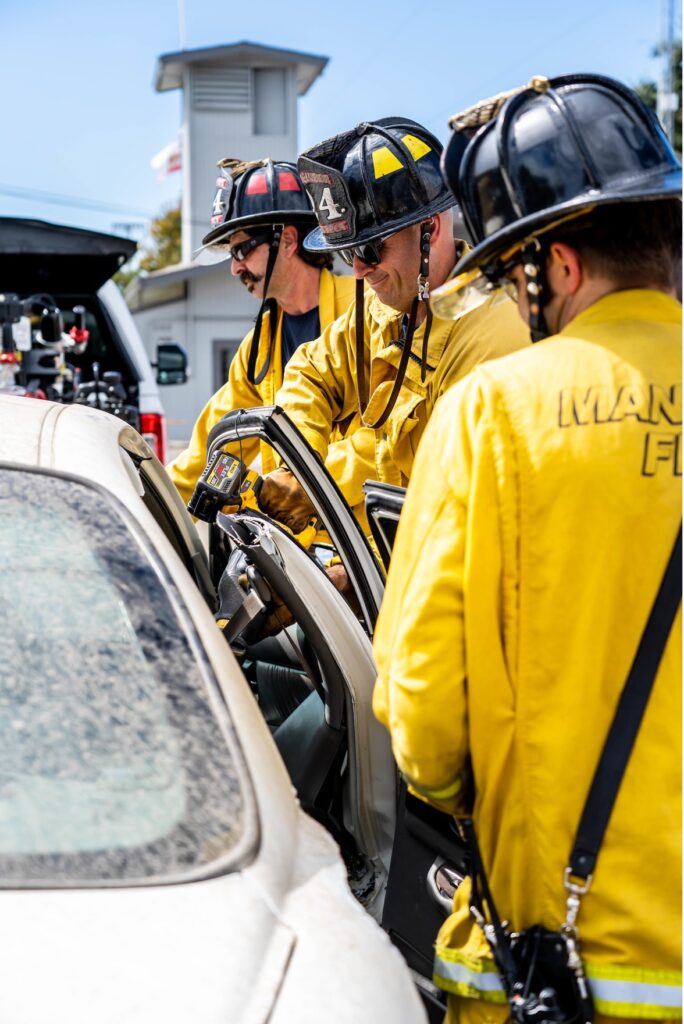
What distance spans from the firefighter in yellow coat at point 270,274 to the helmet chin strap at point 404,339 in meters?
1.04

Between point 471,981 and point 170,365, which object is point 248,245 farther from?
point 170,365

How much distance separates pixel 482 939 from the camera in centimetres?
158

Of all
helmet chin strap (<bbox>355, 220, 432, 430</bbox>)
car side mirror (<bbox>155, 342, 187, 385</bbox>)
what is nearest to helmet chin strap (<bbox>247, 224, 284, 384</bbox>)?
helmet chin strap (<bbox>355, 220, 432, 430</bbox>)

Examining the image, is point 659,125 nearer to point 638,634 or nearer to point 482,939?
point 638,634

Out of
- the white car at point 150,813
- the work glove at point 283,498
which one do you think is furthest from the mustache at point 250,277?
the white car at point 150,813

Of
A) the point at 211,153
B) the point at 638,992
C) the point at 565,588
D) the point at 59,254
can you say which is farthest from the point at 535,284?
the point at 211,153

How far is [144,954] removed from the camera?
1238 mm

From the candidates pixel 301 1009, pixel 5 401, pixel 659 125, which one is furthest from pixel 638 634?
pixel 5 401

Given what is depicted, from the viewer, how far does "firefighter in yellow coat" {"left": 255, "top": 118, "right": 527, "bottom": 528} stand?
2771mm

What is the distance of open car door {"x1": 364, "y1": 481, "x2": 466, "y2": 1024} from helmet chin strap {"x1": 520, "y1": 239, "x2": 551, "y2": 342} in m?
0.85

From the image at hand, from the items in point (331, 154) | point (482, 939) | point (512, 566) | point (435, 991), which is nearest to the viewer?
point (512, 566)

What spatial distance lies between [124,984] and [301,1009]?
19 cm

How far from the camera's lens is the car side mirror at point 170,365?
341 inches

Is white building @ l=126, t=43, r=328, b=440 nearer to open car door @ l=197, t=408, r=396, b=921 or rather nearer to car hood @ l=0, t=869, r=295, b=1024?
open car door @ l=197, t=408, r=396, b=921
